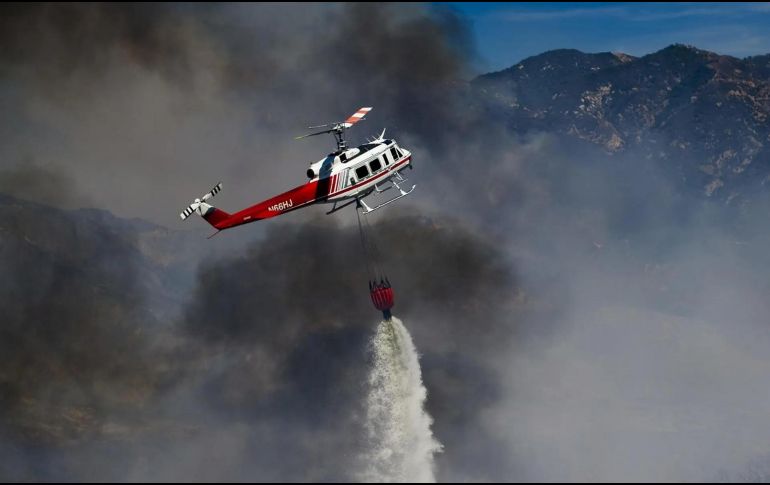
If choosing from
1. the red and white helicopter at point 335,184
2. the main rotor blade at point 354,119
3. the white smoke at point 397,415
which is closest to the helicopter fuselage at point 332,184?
the red and white helicopter at point 335,184

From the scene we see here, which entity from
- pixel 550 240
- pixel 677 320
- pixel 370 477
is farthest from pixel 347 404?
pixel 550 240

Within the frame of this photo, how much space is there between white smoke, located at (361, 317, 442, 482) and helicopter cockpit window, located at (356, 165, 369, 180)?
2419 centimetres

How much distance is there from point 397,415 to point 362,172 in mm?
32755

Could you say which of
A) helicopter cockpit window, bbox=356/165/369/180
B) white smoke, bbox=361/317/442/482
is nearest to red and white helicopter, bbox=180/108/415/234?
helicopter cockpit window, bbox=356/165/369/180

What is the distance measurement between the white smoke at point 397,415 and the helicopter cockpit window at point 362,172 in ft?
79.4

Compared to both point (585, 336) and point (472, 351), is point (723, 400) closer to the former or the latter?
point (585, 336)

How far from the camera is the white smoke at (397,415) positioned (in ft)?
262

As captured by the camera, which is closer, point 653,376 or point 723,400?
point 723,400

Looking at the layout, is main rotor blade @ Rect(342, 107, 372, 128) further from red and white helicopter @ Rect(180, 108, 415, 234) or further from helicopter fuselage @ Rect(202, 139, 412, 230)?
helicopter fuselage @ Rect(202, 139, 412, 230)

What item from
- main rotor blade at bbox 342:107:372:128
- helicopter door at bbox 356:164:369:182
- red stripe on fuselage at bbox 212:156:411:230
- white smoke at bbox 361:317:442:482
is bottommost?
white smoke at bbox 361:317:442:482

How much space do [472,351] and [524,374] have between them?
879 centimetres

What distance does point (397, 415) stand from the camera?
282 ft

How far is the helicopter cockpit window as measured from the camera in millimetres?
63750

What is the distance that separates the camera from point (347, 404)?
342 feet
